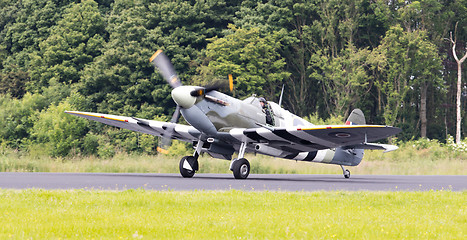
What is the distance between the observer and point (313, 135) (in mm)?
19438

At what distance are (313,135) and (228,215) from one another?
10755 mm

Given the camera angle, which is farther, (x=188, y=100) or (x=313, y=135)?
(x=313, y=135)

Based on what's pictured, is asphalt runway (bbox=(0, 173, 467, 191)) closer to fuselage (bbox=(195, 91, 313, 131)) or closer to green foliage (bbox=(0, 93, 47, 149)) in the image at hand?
fuselage (bbox=(195, 91, 313, 131))

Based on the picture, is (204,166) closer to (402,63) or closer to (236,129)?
(236,129)

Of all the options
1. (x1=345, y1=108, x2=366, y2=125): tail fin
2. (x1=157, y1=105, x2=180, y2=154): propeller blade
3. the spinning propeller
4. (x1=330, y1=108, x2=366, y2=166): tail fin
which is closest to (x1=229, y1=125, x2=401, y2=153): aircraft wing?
the spinning propeller

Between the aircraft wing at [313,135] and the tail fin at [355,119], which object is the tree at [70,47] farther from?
the aircraft wing at [313,135]

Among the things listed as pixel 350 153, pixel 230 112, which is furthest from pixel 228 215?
pixel 350 153

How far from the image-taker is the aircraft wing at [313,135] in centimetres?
1850

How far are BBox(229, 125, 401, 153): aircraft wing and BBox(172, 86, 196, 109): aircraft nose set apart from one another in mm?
1711

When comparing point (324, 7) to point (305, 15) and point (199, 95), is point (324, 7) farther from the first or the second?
point (199, 95)

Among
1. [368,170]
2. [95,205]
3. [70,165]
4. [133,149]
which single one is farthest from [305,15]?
[95,205]

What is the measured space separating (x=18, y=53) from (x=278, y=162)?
42.3 m

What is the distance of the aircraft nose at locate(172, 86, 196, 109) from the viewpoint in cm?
1847

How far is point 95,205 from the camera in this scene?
32.9 ft
